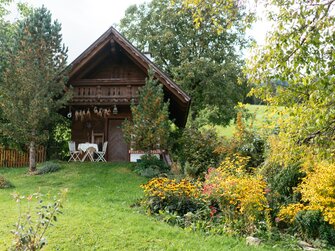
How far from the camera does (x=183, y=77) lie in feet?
84.3

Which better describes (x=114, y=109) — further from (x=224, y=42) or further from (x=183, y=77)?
(x=224, y=42)

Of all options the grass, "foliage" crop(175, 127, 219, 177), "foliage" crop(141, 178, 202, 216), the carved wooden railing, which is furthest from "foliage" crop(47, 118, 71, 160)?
"foliage" crop(141, 178, 202, 216)

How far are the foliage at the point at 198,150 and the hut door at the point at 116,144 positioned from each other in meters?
3.14

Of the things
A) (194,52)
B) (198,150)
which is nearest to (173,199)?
(198,150)

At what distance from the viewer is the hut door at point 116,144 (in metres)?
18.1

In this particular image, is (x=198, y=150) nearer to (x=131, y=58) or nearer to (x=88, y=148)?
(x=88, y=148)

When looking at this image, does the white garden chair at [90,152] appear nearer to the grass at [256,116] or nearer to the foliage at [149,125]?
the foliage at [149,125]

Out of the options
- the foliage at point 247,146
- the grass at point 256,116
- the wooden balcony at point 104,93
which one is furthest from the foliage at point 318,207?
the wooden balcony at point 104,93

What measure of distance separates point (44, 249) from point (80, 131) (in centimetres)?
1258

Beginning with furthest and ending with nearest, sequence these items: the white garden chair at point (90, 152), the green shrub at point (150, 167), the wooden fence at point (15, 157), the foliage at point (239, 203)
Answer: the wooden fence at point (15, 157) → the white garden chair at point (90, 152) → the green shrub at point (150, 167) → the foliage at point (239, 203)

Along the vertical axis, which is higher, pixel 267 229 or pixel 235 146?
pixel 235 146

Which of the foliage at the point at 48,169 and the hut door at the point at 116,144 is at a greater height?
the hut door at the point at 116,144

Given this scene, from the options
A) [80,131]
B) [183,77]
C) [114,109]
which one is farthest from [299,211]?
[183,77]

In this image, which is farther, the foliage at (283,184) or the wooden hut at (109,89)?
the wooden hut at (109,89)
